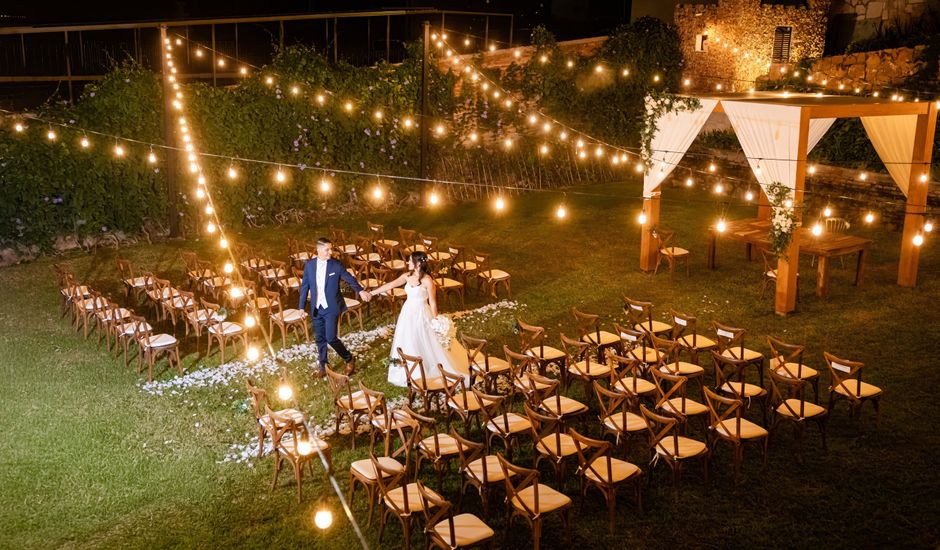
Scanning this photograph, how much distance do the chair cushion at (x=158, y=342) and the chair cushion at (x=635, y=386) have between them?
18.3 ft

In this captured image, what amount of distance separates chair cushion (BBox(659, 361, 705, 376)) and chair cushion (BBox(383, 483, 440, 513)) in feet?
12.6

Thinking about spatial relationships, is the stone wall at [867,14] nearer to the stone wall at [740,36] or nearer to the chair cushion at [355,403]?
the stone wall at [740,36]

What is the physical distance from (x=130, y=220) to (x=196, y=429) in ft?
29.3

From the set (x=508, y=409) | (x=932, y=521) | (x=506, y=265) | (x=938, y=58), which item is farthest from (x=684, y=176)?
(x=932, y=521)

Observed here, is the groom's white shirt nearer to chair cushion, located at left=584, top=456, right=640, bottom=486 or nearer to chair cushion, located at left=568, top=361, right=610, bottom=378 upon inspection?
chair cushion, located at left=568, top=361, right=610, bottom=378

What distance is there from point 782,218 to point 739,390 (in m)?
4.20

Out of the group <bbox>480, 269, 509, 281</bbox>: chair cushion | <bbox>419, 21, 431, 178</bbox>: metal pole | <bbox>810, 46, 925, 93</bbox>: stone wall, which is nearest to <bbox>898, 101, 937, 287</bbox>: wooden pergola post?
<bbox>480, 269, 509, 281</bbox>: chair cushion

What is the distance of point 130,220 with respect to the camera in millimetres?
16938

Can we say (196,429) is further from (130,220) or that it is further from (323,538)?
(130,220)

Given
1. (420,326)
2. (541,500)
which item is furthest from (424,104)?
(541,500)

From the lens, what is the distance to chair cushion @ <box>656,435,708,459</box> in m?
7.95

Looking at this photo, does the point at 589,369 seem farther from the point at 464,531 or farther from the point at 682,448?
the point at 464,531

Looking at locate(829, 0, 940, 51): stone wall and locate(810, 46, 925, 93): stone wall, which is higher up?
→ locate(829, 0, 940, 51): stone wall

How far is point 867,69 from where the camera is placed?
825 inches
